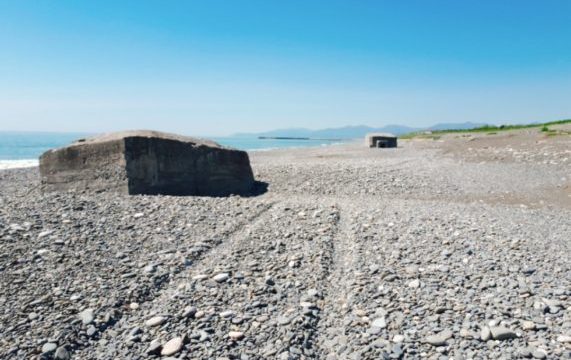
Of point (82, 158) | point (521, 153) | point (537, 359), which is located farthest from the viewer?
point (521, 153)

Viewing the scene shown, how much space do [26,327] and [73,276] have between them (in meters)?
1.17

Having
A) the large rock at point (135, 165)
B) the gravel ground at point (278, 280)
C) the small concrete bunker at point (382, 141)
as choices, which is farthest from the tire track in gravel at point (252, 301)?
the small concrete bunker at point (382, 141)

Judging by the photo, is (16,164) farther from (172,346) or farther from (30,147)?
(30,147)

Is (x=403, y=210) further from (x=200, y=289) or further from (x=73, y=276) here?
(x=73, y=276)

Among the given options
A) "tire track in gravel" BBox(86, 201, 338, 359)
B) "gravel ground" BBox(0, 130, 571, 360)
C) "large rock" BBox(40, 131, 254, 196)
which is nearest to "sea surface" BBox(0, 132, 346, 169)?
"large rock" BBox(40, 131, 254, 196)

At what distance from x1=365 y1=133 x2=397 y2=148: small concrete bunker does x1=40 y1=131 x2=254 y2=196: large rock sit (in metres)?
22.3

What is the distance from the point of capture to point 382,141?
31.5 meters

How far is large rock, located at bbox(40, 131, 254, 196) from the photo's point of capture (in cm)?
1005

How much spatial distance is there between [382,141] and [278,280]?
27.9 m

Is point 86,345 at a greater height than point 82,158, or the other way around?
point 82,158

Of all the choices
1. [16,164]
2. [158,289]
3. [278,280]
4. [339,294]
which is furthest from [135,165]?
[16,164]

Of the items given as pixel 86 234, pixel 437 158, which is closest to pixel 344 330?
pixel 86 234

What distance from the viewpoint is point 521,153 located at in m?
19.0

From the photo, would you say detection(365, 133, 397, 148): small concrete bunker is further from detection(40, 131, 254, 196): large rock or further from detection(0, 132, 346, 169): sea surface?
detection(40, 131, 254, 196): large rock
